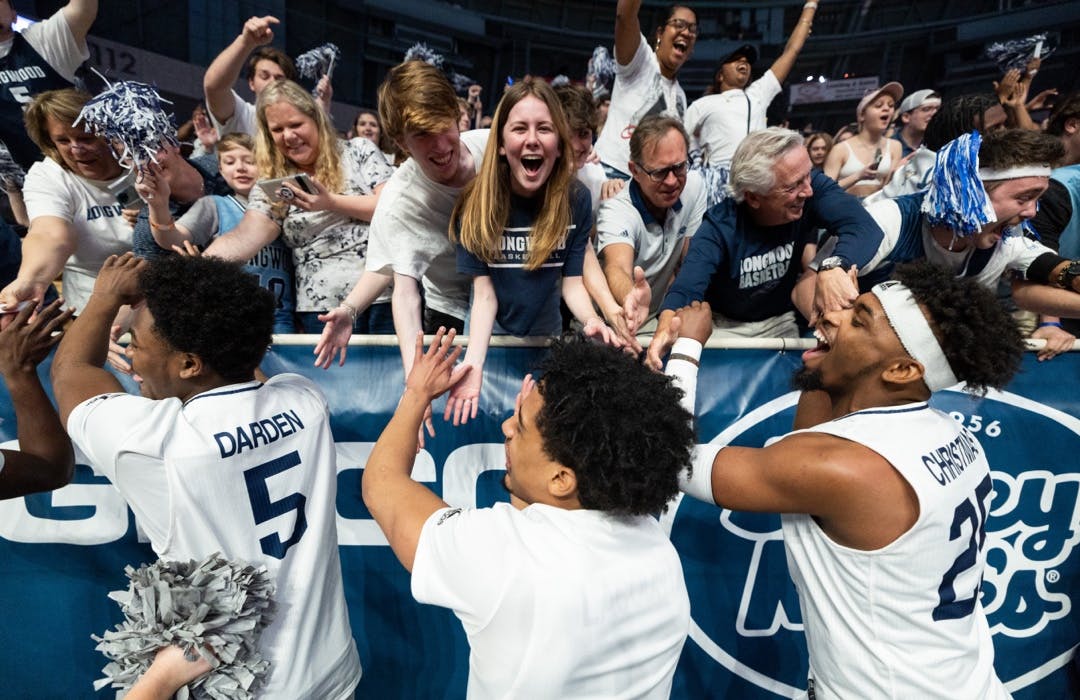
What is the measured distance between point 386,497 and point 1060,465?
251cm

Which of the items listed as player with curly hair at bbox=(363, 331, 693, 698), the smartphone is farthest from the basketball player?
the smartphone

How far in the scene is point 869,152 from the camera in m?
5.64

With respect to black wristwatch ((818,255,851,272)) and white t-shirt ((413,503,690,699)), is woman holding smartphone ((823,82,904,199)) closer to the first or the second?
black wristwatch ((818,255,851,272))

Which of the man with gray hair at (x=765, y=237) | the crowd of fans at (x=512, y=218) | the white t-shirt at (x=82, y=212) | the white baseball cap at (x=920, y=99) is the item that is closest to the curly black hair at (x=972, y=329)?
the crowd of fans at (x=512, y=218)

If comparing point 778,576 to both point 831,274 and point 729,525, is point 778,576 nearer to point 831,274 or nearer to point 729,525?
point 729,525

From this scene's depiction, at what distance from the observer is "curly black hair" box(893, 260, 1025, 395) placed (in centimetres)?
163

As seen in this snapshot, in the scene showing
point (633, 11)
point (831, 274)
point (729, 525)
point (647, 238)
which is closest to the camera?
point (831, 274)

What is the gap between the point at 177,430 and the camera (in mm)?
1539

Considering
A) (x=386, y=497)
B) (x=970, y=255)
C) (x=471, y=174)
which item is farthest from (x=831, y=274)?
(x=386, y=497)

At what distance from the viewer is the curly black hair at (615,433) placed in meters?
1.26

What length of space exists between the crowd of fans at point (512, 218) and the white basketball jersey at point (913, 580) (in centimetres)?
63

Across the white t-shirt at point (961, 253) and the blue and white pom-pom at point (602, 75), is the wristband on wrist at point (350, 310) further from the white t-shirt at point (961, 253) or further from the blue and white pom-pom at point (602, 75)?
the blue and white pom-pom at point (602, 75)

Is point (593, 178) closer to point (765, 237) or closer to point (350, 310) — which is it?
point (765, 237)

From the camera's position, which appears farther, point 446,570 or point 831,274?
point 831,274
